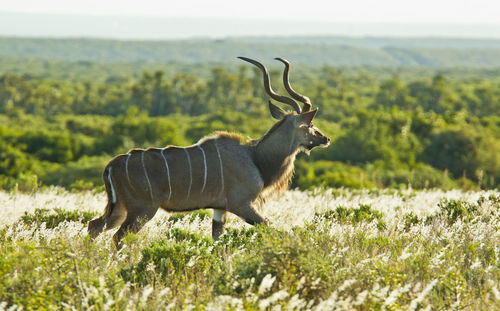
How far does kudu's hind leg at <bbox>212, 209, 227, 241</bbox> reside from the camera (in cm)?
814

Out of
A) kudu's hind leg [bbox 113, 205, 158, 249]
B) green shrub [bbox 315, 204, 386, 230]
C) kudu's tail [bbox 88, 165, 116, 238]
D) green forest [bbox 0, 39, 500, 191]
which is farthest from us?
green forest [bbox 0, 39, 500, 191]

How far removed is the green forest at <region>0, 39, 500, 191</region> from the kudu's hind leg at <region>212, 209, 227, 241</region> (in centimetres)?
617

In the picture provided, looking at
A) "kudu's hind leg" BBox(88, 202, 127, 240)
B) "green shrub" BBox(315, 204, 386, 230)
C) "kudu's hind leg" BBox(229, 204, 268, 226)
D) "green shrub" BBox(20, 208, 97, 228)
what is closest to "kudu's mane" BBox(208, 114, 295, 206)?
"kudu's hind leg" BBox(229, 204, 268, 226)

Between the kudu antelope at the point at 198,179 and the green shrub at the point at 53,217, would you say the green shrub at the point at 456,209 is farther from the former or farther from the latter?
the green shrub at the point at 53,217

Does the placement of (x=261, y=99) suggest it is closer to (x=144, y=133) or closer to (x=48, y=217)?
(x=144, y=133)

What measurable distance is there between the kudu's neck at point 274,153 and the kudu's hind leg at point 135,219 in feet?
5.49

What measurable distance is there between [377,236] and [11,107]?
127 m

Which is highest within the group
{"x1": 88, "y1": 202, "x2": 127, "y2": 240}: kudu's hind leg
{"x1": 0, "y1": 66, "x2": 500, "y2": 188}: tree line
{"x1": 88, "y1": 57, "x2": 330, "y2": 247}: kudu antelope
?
{"x1": 88, "y1": 57, "x2": 330, "y2": 247}: kudu antelope

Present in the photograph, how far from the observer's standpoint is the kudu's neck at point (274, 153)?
8242 millimetres

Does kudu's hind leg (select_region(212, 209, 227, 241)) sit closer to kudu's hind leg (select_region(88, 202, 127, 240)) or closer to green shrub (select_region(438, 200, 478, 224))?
kudu's hind leg (select_region(88, 202, 127, 240))

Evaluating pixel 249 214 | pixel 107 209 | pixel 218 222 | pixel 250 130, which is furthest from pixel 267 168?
pixel 250 130

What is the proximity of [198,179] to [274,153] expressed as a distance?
1196 mm

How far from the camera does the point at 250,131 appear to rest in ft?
296

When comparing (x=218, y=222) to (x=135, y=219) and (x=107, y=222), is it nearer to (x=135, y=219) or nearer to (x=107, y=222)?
(x=135, y=219)
